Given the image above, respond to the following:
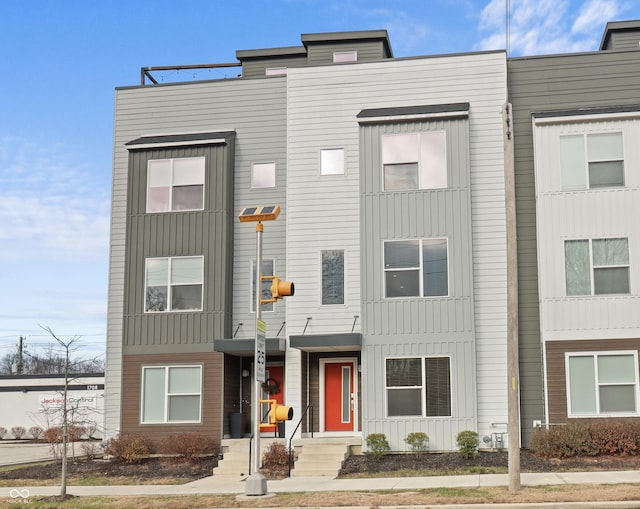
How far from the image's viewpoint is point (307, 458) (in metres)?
21.6

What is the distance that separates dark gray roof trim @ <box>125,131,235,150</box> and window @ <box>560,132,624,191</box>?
32.4ft

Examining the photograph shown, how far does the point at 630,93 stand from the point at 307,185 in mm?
9398

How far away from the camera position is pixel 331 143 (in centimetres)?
2527

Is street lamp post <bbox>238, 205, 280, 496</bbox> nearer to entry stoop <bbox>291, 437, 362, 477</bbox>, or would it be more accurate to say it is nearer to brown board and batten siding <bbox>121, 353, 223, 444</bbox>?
entry stoop <bbox>291, 437, 362, 477</bbox>

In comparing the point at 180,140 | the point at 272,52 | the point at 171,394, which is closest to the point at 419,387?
the point at 171,394

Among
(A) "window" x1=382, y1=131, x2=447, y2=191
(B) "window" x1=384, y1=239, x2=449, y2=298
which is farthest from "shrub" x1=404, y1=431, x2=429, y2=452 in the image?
(A) "window" x1=382, y1=131, x2=447, y2=191

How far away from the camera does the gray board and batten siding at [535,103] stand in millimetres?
23328

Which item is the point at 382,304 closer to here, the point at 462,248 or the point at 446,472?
the point at 462,248

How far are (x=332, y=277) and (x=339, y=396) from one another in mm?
3436

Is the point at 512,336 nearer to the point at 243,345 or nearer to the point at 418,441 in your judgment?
the point at 418,441

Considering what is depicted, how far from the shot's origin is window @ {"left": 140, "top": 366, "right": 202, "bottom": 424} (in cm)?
2472

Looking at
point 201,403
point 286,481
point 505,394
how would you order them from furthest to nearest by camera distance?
point 201,403 → point 505,394 → point 286,481

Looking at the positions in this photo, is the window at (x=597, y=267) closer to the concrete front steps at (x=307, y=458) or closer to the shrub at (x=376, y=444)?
the shrub at (x=376, y=444)

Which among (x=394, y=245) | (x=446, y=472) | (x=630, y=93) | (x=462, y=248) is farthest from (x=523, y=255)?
(x=446, y=472)
